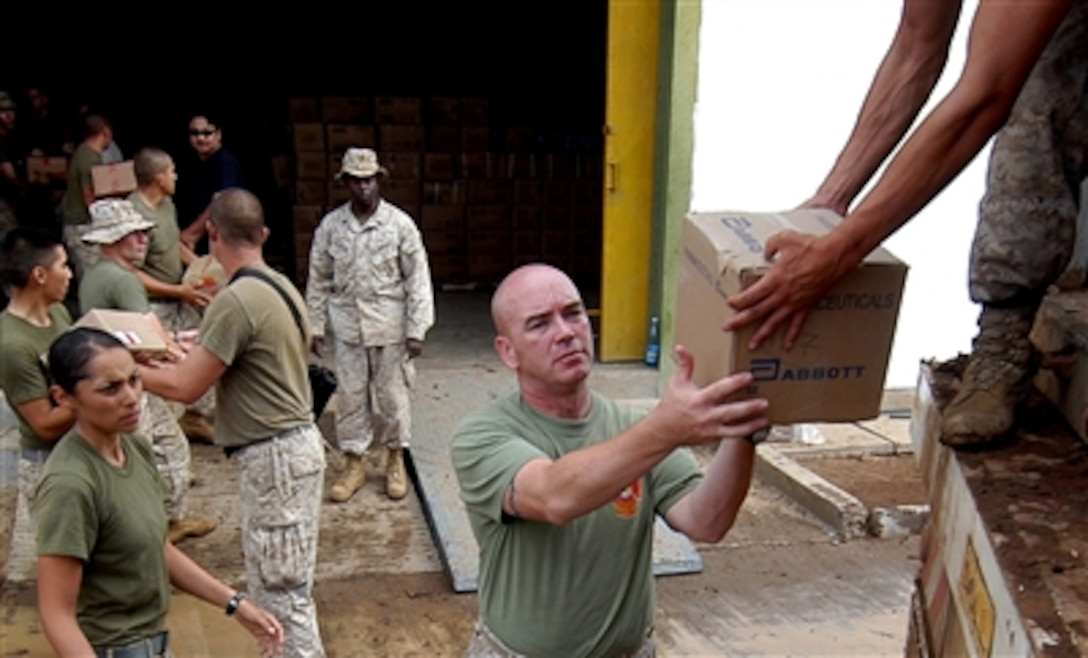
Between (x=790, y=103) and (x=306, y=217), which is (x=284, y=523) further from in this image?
(x=306, y=217)

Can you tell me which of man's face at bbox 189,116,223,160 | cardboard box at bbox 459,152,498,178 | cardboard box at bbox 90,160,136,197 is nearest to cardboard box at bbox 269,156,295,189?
cardboard box at bbox 459,152,498,178

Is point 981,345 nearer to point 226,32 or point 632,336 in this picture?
point 632,336

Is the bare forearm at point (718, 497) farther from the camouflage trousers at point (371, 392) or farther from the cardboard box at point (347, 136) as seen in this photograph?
the cardboard box at point (347, 136)

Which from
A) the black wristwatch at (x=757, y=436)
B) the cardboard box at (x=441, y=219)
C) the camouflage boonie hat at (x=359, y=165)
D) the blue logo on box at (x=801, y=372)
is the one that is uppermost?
the blue logo on box at (x=801, y=372)

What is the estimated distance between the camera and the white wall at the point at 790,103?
23.5ft

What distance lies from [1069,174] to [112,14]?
13.3 metres

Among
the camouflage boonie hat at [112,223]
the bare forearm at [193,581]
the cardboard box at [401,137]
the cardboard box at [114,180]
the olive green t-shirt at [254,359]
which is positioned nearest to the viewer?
the bare forearm at [193,581]

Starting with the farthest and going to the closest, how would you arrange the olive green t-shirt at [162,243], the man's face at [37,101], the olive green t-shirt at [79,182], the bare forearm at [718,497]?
the man's face at [37,101] → the olive green t-shirt at [79,182] → the olive green t-shirt at [162,243] → the bare forearm at [718,497]

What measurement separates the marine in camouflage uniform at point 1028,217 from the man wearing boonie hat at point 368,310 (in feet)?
13.9

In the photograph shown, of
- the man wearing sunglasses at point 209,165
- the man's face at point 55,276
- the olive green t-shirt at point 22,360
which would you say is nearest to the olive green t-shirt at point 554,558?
the olive green t-shirt at point 22,360

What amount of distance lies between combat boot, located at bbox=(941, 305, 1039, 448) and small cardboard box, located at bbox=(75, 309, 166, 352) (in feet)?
9.41

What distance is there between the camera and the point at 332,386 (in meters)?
5.52

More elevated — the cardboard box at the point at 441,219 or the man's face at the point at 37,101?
the man's face at the point at 37,101

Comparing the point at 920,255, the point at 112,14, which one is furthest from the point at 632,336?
the point at 112,14
